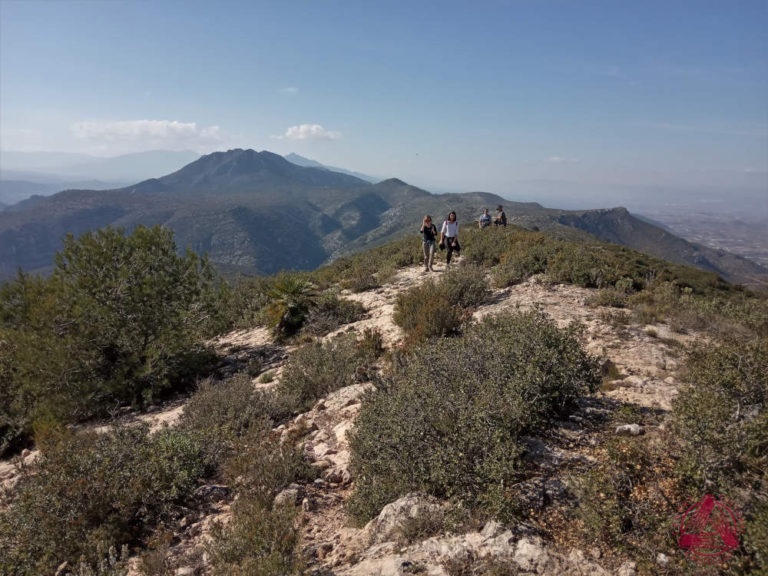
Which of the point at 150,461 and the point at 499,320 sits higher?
the point at 499,320

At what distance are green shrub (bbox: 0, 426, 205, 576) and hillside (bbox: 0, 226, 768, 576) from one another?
0.06 feet

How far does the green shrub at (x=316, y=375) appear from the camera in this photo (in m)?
6.64

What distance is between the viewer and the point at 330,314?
1088cm

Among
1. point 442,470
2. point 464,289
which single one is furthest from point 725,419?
point 464,289

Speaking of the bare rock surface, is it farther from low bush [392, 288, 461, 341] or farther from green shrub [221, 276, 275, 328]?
green shrub [221, 276, 275, 328]

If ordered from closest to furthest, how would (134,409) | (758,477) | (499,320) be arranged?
(758,477), (499,320), (134,409)

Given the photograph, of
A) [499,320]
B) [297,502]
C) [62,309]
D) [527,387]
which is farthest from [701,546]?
[62,309]

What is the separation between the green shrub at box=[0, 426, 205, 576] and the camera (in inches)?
141

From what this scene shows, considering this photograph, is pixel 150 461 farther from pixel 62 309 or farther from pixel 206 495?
pixel 62 309

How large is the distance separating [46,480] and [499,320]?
630cm

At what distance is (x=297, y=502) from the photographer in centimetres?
414

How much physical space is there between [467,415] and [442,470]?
0.57 metres

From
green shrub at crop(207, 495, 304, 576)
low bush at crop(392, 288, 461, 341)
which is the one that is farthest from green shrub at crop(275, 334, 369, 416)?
green shrub at crop(207, 495, 304, 576)

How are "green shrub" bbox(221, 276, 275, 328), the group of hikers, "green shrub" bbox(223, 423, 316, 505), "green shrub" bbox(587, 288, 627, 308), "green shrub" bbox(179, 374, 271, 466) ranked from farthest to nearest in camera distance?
the group of hikers
"green shrub" bbox(221, 276, 275, 328)
"green shrub" bbox(587, 288, 627, 308)
"green shrub" bbox(179, 374, 271, 466)
"green shrub" bbox(223, 423, 316, 505)
